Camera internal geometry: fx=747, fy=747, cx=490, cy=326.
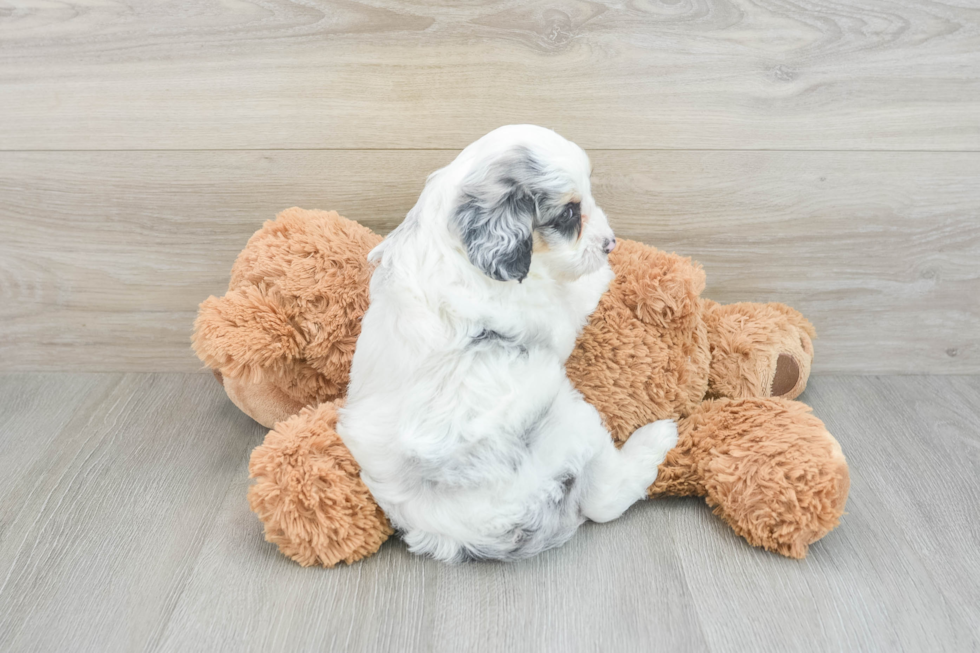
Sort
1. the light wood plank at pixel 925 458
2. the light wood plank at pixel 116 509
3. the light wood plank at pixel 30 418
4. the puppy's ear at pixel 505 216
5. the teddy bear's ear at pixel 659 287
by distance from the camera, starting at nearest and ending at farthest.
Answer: the puppy's ear at pixel 505 216 < the light wood plank at pixel 116 509 < the light wood plank at pixel 925 458 < the teddy bear's ear at pixel 659 287 < the light wood plank at pixel 30 418

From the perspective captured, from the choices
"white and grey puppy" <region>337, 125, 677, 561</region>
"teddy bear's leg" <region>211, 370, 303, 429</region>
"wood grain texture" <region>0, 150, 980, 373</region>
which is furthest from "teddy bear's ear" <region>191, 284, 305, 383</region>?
"wood grain texture" <region>0, 150, 980, 373</region>

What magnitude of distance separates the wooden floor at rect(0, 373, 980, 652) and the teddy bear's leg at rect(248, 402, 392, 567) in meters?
0.05

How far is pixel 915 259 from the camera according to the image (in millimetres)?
2059

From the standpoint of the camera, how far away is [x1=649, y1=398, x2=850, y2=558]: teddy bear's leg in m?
1.46

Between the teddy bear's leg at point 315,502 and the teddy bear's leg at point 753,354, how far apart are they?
2.98 ft

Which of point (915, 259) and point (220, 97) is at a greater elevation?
point (220, 97)

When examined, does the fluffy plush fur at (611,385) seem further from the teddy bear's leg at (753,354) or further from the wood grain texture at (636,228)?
the wood grain texture at (636,228)

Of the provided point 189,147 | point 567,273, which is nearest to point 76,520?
point 189,147

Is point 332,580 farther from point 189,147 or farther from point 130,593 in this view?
point 189,147

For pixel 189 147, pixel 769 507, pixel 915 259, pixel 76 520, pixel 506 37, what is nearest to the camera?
pixel 769 507

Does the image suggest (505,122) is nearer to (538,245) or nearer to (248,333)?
(538,245)

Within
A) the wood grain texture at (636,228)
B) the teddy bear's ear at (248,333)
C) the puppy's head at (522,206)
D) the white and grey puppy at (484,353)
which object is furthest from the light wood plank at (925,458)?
the teddy bear's ear at (248,333)

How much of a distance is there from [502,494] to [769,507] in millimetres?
544

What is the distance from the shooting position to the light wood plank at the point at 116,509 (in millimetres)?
1391
